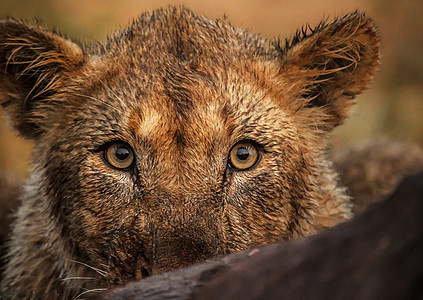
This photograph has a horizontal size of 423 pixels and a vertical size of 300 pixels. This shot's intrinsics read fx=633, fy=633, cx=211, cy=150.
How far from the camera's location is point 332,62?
4.38 metres

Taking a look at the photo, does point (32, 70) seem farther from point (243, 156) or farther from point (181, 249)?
point (181, 249)

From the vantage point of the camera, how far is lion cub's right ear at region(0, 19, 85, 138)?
4.10m

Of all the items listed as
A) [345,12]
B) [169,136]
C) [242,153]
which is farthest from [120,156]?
[345,12]

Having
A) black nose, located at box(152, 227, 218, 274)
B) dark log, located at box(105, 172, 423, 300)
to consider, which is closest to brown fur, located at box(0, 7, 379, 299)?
black nose, located at box(152, 227, 218, 274)

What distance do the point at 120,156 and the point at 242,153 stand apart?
729 mm

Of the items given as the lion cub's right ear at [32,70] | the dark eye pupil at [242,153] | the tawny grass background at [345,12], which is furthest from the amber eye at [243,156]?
the tawny grass background at [345,12]

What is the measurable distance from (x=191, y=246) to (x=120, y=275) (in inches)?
16.9

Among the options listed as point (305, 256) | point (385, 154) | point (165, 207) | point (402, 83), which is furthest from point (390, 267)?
point (402, 83)

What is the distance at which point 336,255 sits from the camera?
1797 millimetres

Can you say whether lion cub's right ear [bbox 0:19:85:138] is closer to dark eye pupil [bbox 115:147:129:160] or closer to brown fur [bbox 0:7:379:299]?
brown fur [bbox 0:7:379:299]

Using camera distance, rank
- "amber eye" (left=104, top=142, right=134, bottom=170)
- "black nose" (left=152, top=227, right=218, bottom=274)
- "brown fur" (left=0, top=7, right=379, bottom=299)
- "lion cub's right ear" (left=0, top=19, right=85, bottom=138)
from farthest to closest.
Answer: "lion cub's right ear" (left=0, top=19, right=85, bottom=138), "amber eye" (left=104, top=142, right=134, bottom=170), "brown fur" (left=0, top=7, right=379, bottom=299), "black nose" (left=152, top=227, right=218, bottom=274)

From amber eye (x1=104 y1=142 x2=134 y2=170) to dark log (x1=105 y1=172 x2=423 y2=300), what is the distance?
1.77 metres

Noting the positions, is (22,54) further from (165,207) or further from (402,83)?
(402,83)

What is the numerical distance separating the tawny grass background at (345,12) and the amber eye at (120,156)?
16.9 ft
